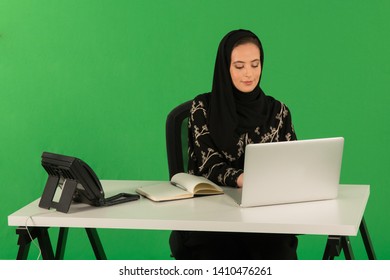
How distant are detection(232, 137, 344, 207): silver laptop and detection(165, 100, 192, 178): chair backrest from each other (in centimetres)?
68

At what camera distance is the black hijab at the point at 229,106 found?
12.0 feet

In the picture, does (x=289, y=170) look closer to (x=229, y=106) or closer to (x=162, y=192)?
(x=162, y=192)

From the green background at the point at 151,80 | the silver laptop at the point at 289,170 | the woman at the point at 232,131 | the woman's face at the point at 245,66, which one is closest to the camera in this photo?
the silver laptop at the point at 289,170

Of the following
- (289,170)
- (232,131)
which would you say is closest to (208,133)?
(232,131)

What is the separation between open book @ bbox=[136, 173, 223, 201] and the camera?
3270 millimetres

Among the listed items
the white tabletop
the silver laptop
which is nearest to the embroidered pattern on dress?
the white tabletop

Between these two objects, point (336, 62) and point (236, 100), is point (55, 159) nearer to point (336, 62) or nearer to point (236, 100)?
point (236, 100)

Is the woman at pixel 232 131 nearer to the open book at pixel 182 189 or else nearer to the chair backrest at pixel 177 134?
the chair backrest at pixel 177 134

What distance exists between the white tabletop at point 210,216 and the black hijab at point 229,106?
0.45 meters

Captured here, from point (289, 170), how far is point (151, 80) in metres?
2.14

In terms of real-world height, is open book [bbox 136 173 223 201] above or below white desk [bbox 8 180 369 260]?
above

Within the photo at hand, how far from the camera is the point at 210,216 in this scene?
2.97 metres

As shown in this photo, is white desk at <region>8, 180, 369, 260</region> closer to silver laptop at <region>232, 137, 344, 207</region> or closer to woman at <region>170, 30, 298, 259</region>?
silver laptop at <region>232, 137, 344, 207</region>

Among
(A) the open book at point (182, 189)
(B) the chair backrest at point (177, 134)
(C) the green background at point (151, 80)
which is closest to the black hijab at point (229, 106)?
(B) the chair backrest at point (177, 134)
